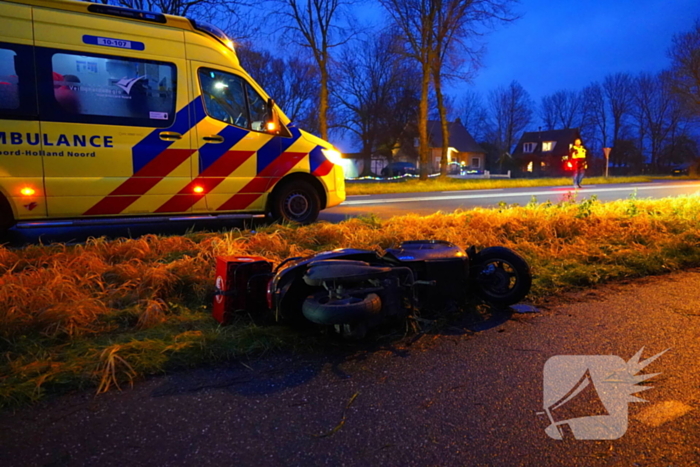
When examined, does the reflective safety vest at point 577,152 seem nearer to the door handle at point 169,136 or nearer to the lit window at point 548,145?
the door handle at point 169,136

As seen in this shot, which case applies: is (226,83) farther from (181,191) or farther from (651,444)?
(651,444)

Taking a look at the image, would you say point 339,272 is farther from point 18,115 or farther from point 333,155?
point 333,155

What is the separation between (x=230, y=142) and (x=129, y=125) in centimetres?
123

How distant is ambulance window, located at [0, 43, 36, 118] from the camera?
5.27 m

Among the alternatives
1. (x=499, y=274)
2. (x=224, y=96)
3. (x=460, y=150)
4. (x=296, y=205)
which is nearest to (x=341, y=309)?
(x=499, y=274)

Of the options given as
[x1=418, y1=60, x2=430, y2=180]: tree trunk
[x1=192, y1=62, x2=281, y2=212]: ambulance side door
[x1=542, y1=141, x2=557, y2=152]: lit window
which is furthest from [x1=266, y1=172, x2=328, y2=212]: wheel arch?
[x1=542, y1=141, x2=557, y2=152]: lit window

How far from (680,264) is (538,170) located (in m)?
70.6

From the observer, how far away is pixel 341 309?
262 centimetres

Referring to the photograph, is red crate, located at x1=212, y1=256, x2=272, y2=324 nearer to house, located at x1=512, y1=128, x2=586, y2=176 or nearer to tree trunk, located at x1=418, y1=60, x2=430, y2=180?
tree trunk, located at x1=418, y1=60, x2=430, y2=180

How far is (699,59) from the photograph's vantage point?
36.4m

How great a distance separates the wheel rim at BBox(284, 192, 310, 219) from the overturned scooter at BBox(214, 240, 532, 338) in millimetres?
3413

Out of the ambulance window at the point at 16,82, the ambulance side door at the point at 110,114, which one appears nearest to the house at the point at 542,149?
the ambulance side door at the point at 110,114

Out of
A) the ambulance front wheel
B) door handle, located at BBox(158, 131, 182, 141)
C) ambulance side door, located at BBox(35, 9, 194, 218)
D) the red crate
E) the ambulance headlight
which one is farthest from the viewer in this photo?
the ambulance headlight

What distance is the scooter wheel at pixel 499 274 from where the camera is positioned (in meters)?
3.63
